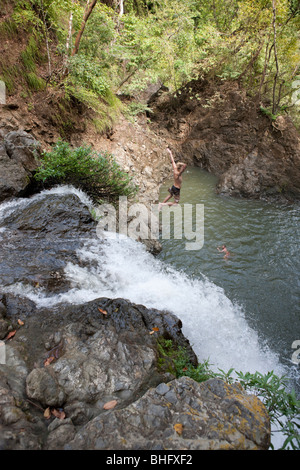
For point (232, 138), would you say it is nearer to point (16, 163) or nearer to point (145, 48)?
point (145, 48)

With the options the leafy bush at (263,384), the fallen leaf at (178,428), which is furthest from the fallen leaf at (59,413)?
the leafy bush at (263,384)

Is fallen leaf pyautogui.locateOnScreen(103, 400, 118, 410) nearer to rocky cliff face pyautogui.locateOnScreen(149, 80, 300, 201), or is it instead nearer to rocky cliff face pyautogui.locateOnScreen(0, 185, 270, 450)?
rocky cliff face pyautogui.locateOnScreen(0, 185, 270, 450)

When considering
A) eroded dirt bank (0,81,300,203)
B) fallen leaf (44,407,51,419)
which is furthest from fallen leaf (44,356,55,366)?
eroded dirt bank (0,81,300,203)

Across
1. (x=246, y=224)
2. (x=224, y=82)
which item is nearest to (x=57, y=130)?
(x=246, y=224)

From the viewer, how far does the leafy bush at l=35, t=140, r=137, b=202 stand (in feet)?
19.0

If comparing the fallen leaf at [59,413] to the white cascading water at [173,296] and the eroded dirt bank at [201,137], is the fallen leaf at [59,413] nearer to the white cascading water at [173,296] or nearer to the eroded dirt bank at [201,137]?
the white cascading water at [173,296]

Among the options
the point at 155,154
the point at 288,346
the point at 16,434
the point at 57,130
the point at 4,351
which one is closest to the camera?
the point at 16,434

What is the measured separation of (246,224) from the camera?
8172mm

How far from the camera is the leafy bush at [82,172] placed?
5.80 meters

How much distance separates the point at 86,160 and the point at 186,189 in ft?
18.9

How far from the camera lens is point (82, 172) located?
6.15 metres

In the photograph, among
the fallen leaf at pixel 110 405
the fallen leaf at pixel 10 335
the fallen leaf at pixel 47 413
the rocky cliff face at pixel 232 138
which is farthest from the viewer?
the rocky cliff face at pixel 232 138

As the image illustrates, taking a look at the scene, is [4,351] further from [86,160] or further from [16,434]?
[86,160]

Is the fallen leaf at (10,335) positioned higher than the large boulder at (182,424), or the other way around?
the fallen leaf at (10,335)
